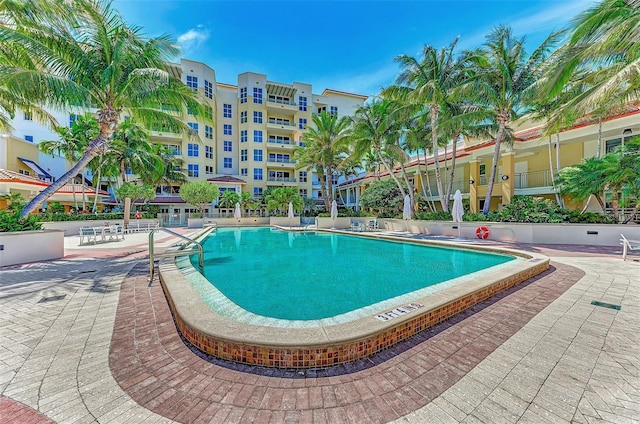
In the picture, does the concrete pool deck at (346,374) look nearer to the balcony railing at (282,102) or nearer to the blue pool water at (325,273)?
the blue pool water at (325,273)

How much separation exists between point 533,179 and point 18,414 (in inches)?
1013

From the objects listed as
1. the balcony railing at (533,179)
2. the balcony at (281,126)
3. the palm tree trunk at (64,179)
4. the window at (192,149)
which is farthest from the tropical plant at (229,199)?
the balcony railing at (533,179)

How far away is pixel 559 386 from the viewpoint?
98.5 inches

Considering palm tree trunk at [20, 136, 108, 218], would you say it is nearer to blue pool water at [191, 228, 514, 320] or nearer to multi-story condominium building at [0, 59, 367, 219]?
blue pool water at [191, 228, 514, 320]

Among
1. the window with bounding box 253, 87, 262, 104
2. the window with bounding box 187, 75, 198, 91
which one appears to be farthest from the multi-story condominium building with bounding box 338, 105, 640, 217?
the window with bounding box 187, 75, 198, 91

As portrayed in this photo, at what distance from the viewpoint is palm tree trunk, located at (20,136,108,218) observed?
9.45 m

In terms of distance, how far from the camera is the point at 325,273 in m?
8.03

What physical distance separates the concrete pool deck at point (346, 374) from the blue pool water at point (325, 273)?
Answer: 6.55ft

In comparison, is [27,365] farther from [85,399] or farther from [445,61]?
[445,61]

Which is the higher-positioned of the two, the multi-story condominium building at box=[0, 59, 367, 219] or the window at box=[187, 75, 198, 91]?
the window at box=[187, 75, 198, 91]

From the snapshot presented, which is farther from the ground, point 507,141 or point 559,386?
point 507,141

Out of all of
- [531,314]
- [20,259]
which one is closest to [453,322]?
[531,314]

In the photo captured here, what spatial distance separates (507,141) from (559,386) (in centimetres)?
1885

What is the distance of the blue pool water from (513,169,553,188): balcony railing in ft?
41.5
